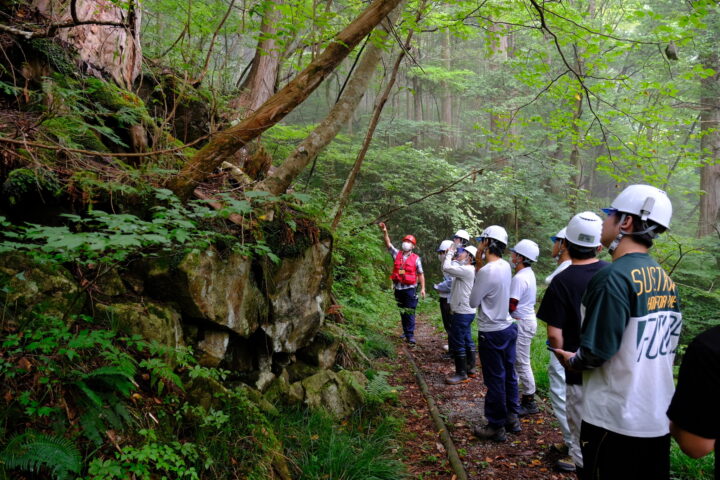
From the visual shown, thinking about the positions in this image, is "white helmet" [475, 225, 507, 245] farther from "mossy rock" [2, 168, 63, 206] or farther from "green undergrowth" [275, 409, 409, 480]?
"mossy rock" [2, 168, 63, 206]

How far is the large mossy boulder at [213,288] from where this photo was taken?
11.7ft

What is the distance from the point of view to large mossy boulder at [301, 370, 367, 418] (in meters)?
4.77

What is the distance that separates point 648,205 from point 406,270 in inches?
260

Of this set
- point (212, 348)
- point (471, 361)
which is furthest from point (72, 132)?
point (471, 361)

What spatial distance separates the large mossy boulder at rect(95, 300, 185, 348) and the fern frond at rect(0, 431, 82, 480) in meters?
1.00

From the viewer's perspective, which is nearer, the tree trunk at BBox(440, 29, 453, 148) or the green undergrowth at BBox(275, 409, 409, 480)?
the green undergrowth at BBox(275, 409, 409, 480)

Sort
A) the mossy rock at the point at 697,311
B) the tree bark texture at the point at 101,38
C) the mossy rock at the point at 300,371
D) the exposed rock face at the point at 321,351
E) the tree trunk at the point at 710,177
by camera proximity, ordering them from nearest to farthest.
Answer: the tree bark texture at the point at 101,38 < the mossy rock at the point at 300,371 < the exposed rock face at the point at 321,351 < the mossy rock at the point at 697,311 < the tree trunk at the point at 710,177

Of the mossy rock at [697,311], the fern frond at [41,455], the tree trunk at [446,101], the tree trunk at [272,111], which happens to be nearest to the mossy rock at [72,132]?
the tree trunk at [272,111]

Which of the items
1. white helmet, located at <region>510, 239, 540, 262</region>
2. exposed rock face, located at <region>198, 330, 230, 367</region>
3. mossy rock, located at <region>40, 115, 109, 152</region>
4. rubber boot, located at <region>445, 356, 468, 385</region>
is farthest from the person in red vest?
mossy rock, located at <region>40, 115, 109, 152</region>

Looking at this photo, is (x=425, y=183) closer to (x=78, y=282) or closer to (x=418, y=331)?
(x=418, y=331)

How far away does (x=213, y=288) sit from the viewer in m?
3.79

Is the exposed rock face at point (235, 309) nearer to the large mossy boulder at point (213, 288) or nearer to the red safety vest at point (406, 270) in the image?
the large mossy boulder at point (213, 288)

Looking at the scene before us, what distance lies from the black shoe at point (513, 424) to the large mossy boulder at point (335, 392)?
6.26 ft

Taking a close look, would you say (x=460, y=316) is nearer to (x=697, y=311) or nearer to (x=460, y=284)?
(x=460, y=284)
